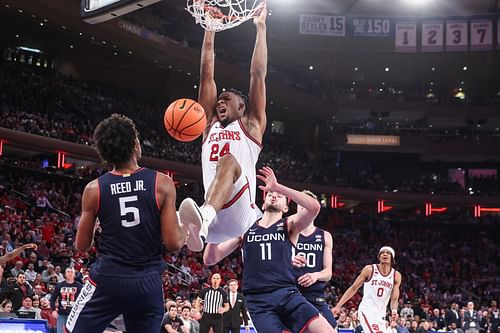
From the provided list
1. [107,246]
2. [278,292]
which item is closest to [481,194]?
[278,292]

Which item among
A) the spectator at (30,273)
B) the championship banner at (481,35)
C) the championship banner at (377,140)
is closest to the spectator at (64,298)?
the spectator at (30,273)

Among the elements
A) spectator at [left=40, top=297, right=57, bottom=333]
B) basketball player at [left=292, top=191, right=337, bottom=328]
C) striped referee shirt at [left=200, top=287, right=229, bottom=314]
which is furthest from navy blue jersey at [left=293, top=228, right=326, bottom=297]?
spectator at [left=40, top=297, right=57, bottom=333]

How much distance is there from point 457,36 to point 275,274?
32.2 metres

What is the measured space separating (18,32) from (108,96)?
471cm

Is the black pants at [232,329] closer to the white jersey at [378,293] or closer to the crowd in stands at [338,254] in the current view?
the crowd in stands at [338,254]

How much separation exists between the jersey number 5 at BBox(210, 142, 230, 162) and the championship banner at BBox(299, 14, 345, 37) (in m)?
31.2

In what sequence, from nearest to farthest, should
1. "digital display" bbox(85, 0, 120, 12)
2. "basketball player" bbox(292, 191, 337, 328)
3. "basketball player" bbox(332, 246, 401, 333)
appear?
"basketball player" bbox(292, 191, 337, 328) < "digital display" bbox(85, 0, 120, 12) < "basketball player" bbox(332, 246, 401, 333)

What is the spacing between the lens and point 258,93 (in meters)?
7.12

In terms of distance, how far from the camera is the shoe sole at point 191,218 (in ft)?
17.8

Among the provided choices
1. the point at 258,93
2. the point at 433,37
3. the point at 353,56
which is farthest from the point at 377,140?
the point at 258,93

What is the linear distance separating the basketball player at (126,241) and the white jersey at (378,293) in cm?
676

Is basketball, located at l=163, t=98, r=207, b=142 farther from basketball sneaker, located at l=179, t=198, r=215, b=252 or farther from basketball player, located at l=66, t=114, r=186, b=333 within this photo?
basketball player, located at l=66, t=114, r=186, b=333

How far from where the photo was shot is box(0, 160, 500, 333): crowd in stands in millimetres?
17688

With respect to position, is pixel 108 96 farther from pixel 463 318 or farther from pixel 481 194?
pixel 481 194
